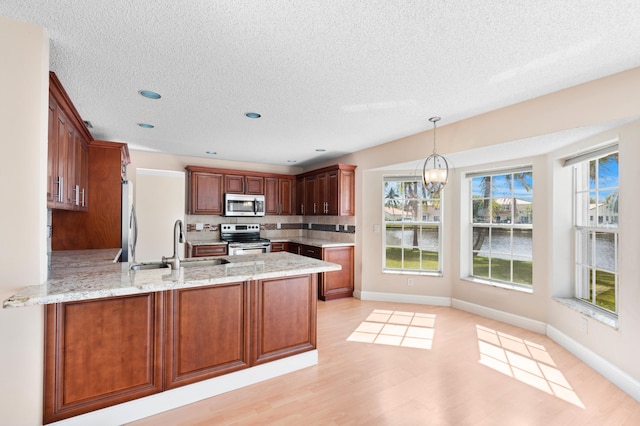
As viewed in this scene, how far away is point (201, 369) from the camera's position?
7.55 feet

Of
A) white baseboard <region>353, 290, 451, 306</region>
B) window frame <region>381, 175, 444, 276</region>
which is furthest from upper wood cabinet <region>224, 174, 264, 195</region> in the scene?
white baseboard <region>353, 290, 451, 306</region>

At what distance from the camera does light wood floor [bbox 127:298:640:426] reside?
2080 mm

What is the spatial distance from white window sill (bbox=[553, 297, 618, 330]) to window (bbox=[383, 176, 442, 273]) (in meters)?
1.62

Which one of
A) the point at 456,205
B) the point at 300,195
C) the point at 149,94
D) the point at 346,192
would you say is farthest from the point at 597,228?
the point at 300,195

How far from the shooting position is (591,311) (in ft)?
9.48

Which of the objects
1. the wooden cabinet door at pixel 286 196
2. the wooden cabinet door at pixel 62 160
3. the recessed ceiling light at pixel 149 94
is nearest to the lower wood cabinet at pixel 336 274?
the wooden cabinet door at pixel 286 196

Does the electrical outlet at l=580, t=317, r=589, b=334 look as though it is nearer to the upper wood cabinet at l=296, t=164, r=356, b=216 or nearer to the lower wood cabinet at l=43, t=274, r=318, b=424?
the lower wood cabinet at l=43, t=274, r=318, b=424

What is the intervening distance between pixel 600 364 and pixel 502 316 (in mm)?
1284

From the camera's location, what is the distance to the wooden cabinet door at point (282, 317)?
254 cm

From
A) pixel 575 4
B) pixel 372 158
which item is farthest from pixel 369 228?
pixel 575 4

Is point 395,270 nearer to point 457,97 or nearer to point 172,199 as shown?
point 457,97

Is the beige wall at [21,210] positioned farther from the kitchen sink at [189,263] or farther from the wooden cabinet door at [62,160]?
the kitchen sink at [189,263]

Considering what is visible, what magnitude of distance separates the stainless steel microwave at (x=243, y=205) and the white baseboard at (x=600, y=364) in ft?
15.1

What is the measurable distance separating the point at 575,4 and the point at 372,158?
10.8ft
